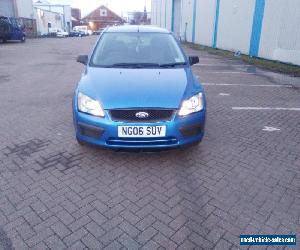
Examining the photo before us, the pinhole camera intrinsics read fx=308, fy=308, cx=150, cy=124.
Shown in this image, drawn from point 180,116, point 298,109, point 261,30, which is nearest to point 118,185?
point 180,116

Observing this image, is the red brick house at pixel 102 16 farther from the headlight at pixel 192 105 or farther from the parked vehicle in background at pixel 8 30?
the headlight at pixel 192 105

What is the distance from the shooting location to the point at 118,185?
350cm

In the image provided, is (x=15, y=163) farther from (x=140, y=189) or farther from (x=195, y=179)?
(x=195, y=179)

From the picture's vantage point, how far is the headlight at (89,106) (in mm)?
3680

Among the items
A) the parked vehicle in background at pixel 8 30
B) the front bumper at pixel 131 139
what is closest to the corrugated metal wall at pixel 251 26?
the front bumper at pixel 131 139

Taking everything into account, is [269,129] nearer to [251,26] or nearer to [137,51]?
[137,51]

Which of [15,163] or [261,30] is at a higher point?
[261,30]

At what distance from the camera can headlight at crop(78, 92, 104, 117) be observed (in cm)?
368

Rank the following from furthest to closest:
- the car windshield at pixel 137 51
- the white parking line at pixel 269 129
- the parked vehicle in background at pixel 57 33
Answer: the parked vehicle in background at pixel 57 33, the white parking line at pixel 269 129, the car windshield at pixel 137 51

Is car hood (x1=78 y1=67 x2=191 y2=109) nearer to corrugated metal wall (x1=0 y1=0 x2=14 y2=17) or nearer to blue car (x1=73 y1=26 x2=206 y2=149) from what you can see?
blue car (x1=73 y1=26 x2=206 y2=149)

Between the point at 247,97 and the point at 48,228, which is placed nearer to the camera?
the point at 48,228

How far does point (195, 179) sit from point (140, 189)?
696 mm

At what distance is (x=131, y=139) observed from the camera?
11.8ft

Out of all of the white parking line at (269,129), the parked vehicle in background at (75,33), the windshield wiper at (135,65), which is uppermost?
the windshield wiper at (135,65)
